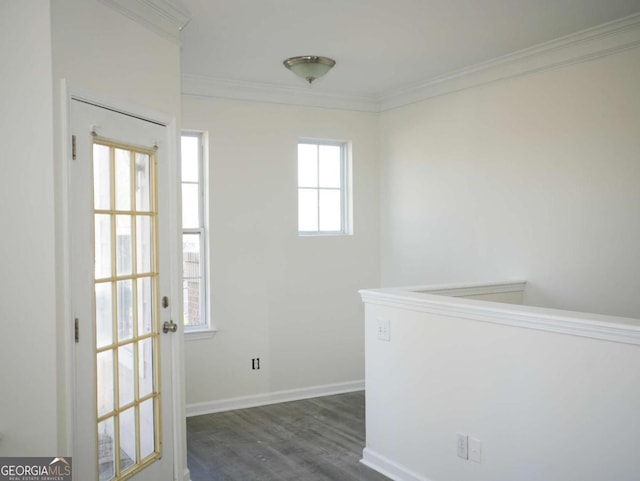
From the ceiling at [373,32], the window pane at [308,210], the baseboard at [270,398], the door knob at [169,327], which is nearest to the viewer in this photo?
the door knob at [169,327]

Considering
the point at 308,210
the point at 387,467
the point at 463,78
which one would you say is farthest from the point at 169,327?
the point at 463,78

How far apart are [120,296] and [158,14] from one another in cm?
148

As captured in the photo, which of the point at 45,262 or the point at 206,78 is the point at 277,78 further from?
the point at 45,262

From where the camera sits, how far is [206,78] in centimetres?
464

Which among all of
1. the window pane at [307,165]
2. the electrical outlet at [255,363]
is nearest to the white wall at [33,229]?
the electrical outlet at [255,363]

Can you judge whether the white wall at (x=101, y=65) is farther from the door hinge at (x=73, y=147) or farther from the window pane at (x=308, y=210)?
the window pane at (x=308, y=210)

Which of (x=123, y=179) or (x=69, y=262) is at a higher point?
(x=123, y=179)

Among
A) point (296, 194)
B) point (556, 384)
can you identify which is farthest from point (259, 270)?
point (556, 384)

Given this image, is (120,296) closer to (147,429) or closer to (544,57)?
(147,429)

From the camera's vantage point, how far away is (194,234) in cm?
473

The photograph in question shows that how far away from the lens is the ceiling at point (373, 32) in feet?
10.8

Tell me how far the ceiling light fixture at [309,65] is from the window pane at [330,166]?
44.9 inches

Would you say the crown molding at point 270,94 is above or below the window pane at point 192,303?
above

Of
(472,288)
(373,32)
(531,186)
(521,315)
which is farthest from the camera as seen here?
(531,186)
